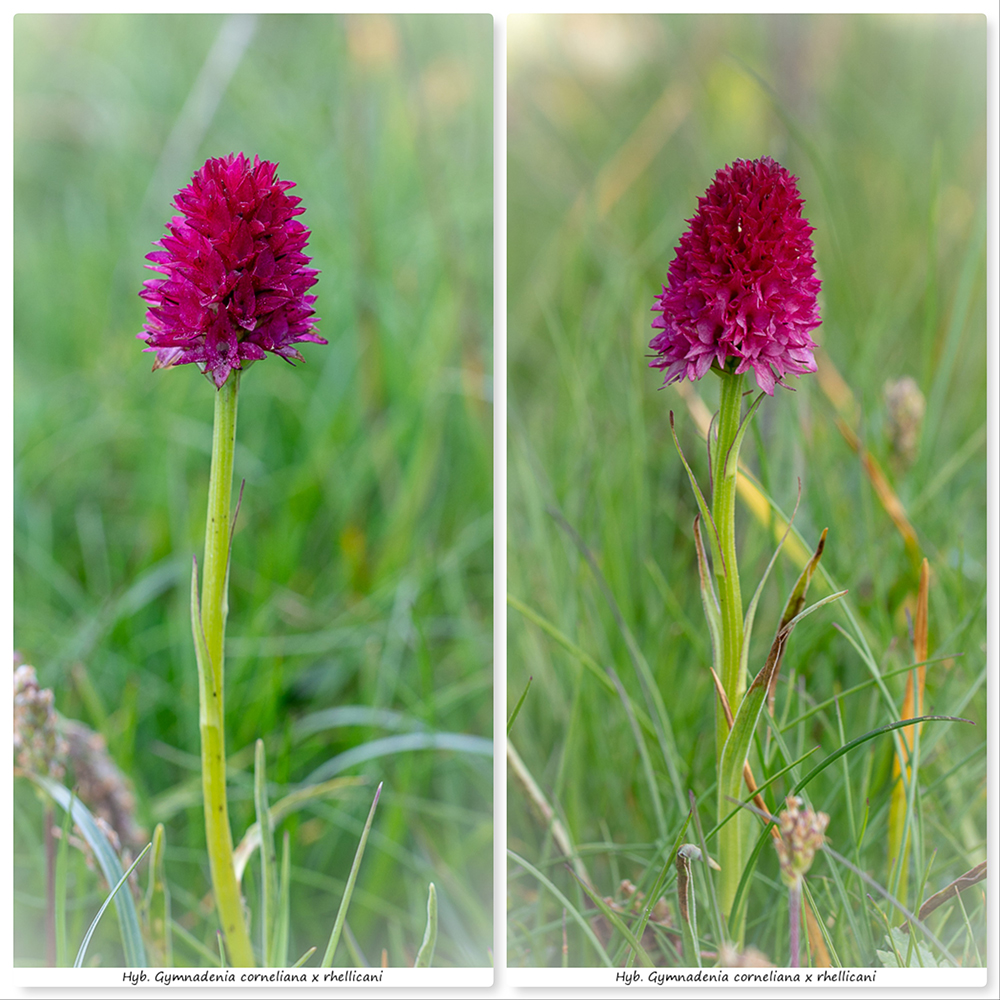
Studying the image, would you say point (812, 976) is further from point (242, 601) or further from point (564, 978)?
point (242, 601)

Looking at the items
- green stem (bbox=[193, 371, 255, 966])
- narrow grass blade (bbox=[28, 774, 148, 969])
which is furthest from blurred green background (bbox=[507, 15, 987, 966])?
narrow grass blade (bbox=[28, 774, 148, 969])

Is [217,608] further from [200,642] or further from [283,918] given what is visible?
[283,918]

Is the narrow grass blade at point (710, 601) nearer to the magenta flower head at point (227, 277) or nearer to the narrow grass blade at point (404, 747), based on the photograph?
the narrow grass blade at point (404, 747)

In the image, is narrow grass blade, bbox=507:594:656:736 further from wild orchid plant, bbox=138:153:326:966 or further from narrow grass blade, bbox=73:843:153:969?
narrow grass blade, bbox=73:843:153:969

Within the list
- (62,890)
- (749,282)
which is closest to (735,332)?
(749,282)

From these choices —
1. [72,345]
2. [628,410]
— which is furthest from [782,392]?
[72,345]

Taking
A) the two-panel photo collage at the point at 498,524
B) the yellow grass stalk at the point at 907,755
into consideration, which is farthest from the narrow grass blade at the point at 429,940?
the yellow grass stalk at the point at 907,755
